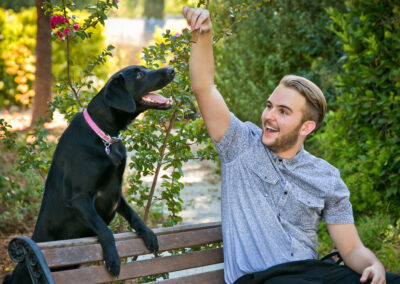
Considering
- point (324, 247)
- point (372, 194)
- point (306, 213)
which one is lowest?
point (324, 247)

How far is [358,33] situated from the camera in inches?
179

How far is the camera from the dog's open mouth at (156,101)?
2.67m

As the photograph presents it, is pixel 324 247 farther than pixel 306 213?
Yes

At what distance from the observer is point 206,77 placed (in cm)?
239

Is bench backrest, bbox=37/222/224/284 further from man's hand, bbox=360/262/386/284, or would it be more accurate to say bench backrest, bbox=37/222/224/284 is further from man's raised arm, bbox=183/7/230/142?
man's hand, bbox=360/262/386/284

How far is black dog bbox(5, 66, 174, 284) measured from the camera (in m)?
2.33

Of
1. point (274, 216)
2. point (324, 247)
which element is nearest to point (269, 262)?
point (274, 216)

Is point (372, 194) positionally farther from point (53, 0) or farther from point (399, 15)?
point (53, 0)

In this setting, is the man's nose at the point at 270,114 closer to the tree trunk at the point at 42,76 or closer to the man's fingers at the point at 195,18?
the man's fingers at the point at 195,18

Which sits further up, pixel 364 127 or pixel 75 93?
pixel 75 93

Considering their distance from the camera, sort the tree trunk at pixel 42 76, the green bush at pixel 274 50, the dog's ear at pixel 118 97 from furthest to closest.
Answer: the tree trunk at pixel 42 76 → the green bush at pixel 274 50 → the dog's ear at pixel 118 97

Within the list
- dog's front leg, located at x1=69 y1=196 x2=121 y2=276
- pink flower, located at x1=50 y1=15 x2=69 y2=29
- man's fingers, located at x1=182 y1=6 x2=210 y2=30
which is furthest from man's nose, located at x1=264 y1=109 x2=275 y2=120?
pink flower, located at x1=50 y1=15 x2=69 y2=29

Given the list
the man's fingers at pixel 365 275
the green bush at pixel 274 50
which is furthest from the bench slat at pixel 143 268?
the green bush at pixel 274 50

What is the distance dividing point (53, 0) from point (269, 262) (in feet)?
6.25
